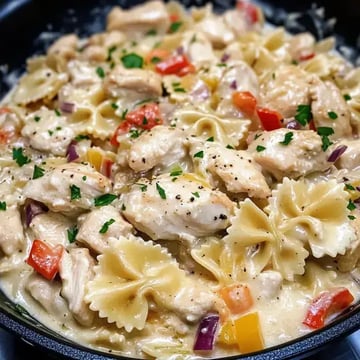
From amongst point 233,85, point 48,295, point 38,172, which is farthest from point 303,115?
point 48,295

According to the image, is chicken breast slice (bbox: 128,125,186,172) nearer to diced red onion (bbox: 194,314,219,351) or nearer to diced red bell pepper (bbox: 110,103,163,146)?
diced red bell pepper (bbox: 110,103,163,146)

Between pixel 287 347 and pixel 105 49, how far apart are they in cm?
314

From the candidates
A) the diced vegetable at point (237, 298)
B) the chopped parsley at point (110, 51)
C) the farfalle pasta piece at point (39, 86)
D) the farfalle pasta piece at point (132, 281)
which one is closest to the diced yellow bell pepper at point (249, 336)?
the diced vegetable at point (237, 298)

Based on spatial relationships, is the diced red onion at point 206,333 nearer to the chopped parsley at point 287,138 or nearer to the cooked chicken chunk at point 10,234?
the chopped parsley at point 287,138

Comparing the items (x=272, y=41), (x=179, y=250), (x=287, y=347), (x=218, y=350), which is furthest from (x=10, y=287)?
(x=272, y=41)

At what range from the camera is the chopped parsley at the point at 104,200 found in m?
3.94

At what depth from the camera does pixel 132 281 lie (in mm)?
3662

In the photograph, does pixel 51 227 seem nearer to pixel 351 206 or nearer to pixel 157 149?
pixel 157 149

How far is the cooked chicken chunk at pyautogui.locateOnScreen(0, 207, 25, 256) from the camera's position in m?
3.94

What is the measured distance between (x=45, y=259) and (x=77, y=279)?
0.79 ft

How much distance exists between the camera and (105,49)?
542 centimetres

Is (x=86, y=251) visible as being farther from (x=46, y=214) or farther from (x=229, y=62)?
(x=229, y=62)

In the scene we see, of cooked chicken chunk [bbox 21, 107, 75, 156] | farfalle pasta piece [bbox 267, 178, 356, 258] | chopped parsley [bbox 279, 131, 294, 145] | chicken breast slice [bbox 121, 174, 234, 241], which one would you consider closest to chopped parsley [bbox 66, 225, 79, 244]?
chicken breast slice [bbox 121, 174, 234, 241]

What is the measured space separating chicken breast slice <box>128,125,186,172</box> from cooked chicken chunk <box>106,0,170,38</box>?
1.96 m
